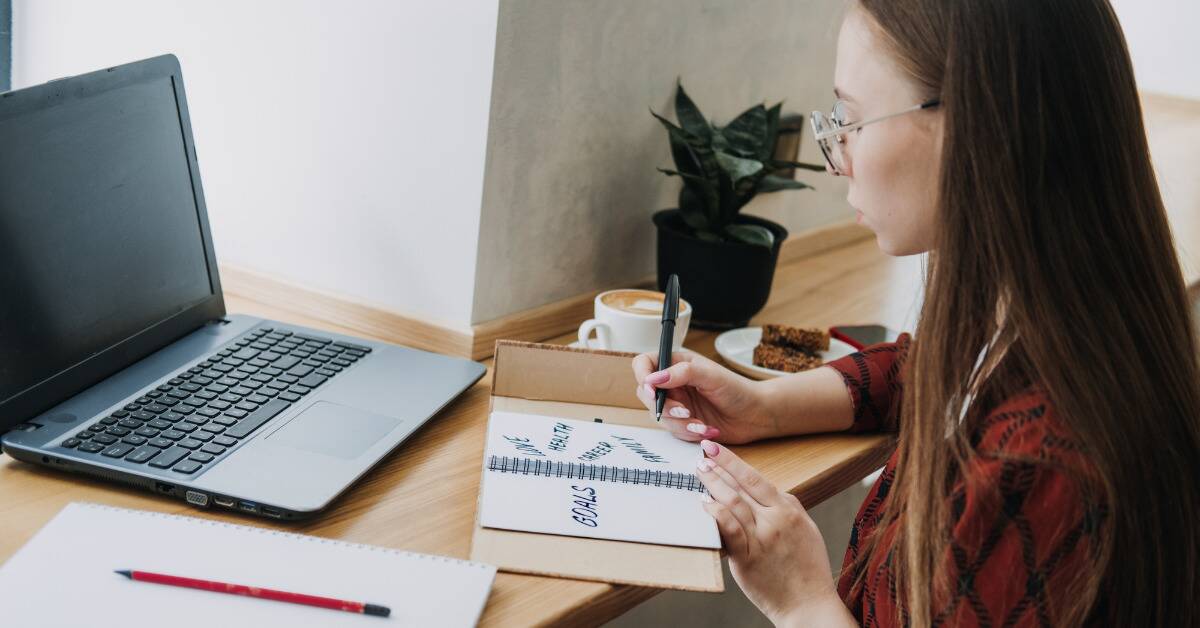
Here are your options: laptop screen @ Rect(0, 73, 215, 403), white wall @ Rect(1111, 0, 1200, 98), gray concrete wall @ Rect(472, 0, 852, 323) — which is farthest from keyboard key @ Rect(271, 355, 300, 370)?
white wall @ Rect(1111, 0, 1200, 98)

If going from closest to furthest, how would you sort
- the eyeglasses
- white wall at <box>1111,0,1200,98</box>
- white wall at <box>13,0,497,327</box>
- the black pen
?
the eyeglasses → the black pen → white wall at <box>13,0,497,327</box> → white wall at <box>1111,0,1200,98</box>

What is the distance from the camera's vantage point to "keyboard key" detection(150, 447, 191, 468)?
0.79 meters

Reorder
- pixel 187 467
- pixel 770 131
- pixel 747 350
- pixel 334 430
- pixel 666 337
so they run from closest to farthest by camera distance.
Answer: pixel 187 467, pixel 334 430, pixel 666 337, pixel 747 350, pixel 770 131

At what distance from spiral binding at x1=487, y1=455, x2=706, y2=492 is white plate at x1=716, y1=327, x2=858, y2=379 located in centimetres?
30

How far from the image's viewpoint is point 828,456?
100 centimetres

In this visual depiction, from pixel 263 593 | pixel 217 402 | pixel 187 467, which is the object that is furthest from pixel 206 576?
pixel 217 402

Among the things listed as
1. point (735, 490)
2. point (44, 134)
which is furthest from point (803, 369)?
point (44, 134)

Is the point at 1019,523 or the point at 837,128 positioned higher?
the point at 837,128

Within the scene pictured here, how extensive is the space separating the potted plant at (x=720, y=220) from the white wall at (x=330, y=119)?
0.29 m

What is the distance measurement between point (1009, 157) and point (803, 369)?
50cm

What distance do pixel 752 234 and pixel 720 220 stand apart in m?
0.05

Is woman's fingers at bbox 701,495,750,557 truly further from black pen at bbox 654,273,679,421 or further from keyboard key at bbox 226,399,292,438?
keyboard key at bbox 226,399,292,438

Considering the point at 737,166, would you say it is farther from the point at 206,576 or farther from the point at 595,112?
the point at 206,576

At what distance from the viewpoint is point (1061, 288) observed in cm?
70
